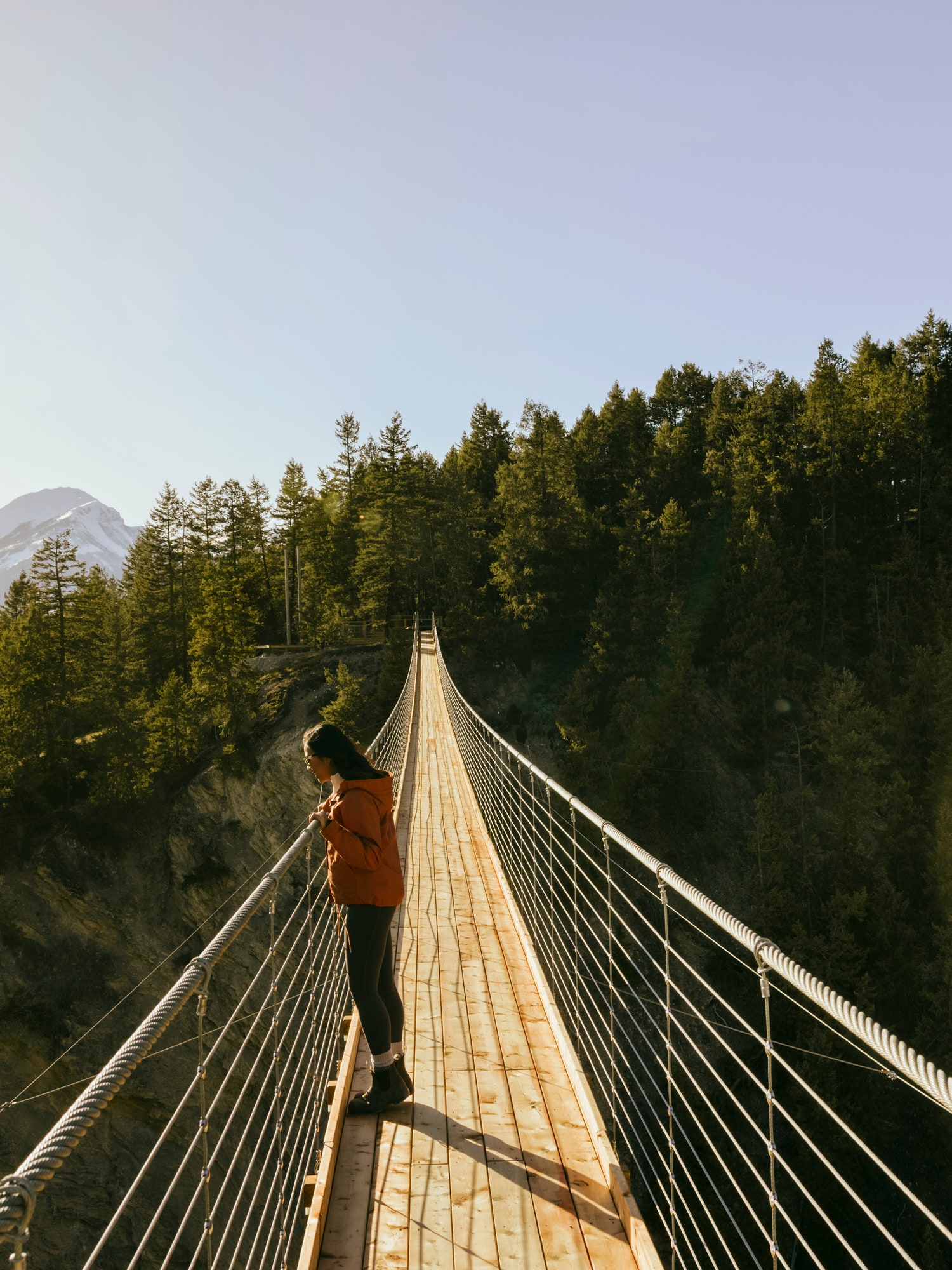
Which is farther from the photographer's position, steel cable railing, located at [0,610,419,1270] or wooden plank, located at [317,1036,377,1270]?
wooden plank, located at [317,1036,377,1270]

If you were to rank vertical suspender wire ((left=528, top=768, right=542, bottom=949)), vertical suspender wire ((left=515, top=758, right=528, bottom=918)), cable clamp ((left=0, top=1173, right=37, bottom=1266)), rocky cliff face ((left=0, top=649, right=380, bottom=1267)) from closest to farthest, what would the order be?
cable clamp ((left=0, top=1173, right=37, bottom=1266)), vertical suspender wire ((left=528, top=768, right=542, bottom=949)), vertical suspender wire ((left=515, top=758, right=528, bottom=918)), rocky cliff face ((left=0, top=649, right=380, bottom=1267))

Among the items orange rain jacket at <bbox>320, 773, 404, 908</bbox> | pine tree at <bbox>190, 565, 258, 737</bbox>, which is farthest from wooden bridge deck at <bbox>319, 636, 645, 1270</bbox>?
pine tree at <bbox>190, 565, 258, 737</bbox>

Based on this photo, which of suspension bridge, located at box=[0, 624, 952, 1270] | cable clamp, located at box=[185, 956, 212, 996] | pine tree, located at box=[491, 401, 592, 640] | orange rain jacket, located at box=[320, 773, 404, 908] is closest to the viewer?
suspension bridge, located at box=[0, 624, 952, 1270]

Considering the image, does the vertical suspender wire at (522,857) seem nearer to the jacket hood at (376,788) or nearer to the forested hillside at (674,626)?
the jacket hood at (376,788)

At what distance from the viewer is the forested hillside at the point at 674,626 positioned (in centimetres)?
2050

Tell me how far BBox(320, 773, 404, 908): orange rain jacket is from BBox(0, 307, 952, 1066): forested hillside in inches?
722

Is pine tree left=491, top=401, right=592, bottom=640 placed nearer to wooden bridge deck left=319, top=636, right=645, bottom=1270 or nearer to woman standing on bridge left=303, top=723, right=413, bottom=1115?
wooden bridge deck left=319, top=636, right=645, bottom=1270

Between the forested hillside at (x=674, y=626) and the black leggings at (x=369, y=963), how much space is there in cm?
1813

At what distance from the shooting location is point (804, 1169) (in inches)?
657

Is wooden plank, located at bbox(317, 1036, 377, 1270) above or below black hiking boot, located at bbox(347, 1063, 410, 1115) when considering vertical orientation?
below

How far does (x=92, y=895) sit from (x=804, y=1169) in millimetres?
18210

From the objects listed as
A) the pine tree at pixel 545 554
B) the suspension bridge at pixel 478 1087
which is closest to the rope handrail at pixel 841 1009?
the suspension bridge at pixel 478 1087

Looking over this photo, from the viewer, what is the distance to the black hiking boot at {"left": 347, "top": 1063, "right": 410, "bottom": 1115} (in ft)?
8.68

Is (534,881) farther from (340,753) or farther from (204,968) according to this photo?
(204,968)
